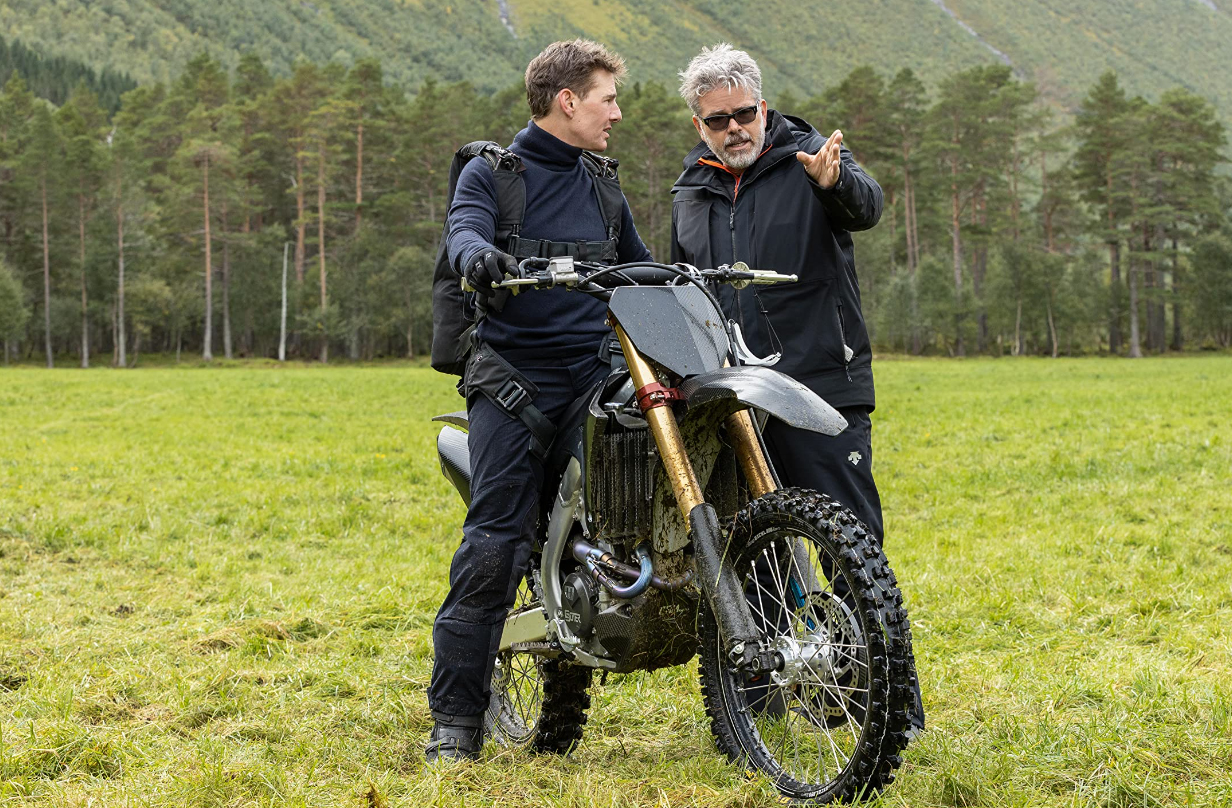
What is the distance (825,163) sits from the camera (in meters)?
4.12

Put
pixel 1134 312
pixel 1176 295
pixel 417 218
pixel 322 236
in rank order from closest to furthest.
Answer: pixel 1134 312 < pixel 1176 295 < pixel 322 236 < pixel 417 218

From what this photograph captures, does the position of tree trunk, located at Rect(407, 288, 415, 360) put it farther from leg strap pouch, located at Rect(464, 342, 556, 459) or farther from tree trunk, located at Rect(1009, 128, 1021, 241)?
leg strap pouch, located at Rect(464, 342, 556, 459)


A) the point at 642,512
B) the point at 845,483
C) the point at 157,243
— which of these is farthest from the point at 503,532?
the point at 157,243

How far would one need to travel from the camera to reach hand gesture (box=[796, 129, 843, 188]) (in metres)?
4.07

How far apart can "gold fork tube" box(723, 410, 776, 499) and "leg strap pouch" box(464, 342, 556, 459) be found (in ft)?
2.20

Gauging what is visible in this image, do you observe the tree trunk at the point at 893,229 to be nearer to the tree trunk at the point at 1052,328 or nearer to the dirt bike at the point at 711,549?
the tree trunk at the point at 1052,328

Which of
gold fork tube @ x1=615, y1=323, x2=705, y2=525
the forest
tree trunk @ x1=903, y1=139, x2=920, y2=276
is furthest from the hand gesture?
tree trunk @ x1=903, y1=139, x2=920, y2=276

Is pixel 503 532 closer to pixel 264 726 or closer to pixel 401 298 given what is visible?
pixel 264 726

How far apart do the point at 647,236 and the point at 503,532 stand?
6301 cm

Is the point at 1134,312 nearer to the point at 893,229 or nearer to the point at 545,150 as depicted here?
the point at 893,229

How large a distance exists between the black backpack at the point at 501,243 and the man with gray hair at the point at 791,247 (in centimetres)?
47

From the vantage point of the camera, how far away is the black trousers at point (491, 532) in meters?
3.90

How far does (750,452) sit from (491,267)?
1003 mm

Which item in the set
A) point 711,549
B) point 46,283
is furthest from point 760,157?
point 46,283
